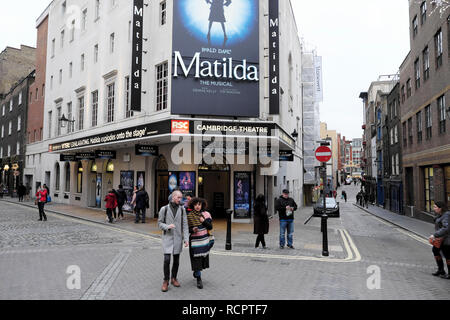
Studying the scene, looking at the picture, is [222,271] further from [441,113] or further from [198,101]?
[441,113]

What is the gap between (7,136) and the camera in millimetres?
41250

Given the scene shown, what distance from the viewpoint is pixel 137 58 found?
15844mm

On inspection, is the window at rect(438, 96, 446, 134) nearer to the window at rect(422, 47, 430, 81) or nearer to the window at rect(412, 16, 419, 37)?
the window at rect(422, 47, 430, 81)

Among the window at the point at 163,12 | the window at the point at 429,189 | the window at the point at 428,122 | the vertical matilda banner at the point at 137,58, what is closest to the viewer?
the vertical matilda banner at the point at 137,58

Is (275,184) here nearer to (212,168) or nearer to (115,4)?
(212,168)

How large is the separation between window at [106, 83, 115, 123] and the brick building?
62.5 feet

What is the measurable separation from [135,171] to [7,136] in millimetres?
32694

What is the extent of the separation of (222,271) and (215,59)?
35.6ft

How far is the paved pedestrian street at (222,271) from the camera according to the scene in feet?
18.2

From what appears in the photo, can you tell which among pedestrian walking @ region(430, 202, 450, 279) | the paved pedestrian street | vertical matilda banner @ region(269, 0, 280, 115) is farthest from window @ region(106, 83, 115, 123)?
pedestrian walking @ region(430, 202, 450, 279)

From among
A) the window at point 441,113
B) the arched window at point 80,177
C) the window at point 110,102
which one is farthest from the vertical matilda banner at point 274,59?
the arched window at point 80,177

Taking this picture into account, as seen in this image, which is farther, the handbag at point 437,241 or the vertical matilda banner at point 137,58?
the vertical matilda banner at point 137,58

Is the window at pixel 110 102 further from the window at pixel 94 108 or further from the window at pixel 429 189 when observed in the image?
the window at pixel 429 189

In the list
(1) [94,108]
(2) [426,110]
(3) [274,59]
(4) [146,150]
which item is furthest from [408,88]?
(1) [94,108]
